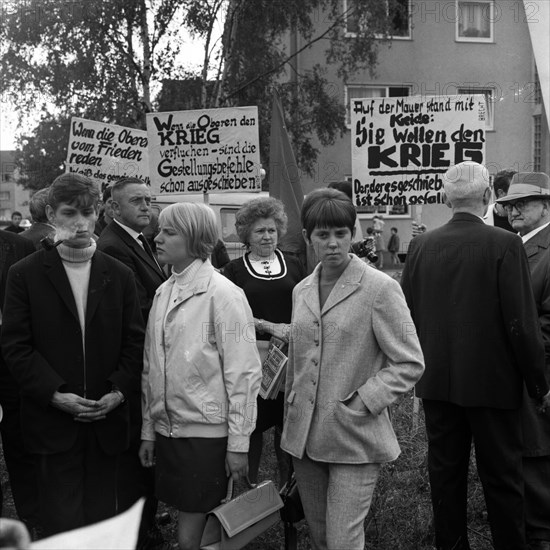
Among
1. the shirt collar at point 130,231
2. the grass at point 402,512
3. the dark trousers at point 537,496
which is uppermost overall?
the shirt collar at point 130,231

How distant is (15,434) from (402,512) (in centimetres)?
216

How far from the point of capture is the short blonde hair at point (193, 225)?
11.4 feet

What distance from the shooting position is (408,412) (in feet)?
21.2

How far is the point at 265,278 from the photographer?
14.6 ft

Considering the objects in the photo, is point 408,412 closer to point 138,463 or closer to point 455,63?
point 138,463

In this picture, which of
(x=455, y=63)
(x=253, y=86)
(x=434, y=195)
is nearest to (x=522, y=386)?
(x=434, y=195)

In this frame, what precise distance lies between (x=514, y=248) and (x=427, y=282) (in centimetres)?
46

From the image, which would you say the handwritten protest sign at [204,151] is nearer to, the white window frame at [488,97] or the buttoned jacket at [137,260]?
the buttoned jacket at [137,260]

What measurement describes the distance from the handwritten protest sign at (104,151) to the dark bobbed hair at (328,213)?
6151 mm

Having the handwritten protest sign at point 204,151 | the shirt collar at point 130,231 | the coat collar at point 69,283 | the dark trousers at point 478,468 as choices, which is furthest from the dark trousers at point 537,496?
the handwritten protest sign at point 204,151

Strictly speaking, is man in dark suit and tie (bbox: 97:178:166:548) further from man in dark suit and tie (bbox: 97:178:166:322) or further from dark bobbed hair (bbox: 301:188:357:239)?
dark bobbed hair (bbox: 301:188:357:239)

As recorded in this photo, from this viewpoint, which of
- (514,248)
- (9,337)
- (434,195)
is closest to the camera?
(9,337)

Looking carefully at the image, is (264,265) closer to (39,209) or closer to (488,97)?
(39,209)

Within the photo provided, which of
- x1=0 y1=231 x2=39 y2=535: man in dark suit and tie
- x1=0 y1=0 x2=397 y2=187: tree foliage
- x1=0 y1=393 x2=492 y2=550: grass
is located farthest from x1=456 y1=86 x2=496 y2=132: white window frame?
x1=0 y1=231 x2=39 y2=535: man in dark suit and tie
